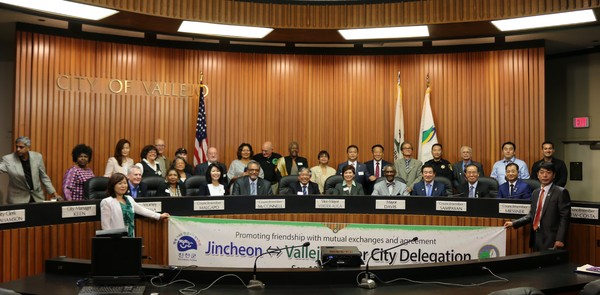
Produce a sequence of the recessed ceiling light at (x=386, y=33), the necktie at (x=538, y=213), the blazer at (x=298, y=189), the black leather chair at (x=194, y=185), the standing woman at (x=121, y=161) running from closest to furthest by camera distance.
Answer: the necktie at (x=538, y=213)
the black leather chair at (x=194, y=185)
the blazer at (x=298, y=189)
the standing woman at (x=121, y=161)
the recessed ceiling light at (x=386, y=33)

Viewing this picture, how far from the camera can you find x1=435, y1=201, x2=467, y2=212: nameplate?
622 centimetres

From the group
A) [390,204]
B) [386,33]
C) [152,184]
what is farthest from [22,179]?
[386,33]

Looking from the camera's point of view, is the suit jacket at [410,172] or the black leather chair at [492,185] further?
the suit jacket at [410,172]

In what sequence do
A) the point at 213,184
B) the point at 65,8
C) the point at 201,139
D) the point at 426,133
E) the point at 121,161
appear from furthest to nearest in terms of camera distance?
the point at 426,133 → the point at 201,139 → the point at 121,161 → the point at 65,8 → the point at 213,184

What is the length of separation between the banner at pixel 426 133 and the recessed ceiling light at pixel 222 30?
9.36 feet

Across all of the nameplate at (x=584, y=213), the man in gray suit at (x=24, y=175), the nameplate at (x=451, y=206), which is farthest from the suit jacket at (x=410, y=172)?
the man in gray suit at (x=24, y=175)

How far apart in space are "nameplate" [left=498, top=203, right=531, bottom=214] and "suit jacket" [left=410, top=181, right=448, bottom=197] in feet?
2.52

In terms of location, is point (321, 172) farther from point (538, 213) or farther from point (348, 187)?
point (538, 213)

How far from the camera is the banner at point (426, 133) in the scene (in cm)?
873

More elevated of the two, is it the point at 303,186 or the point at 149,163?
the point at 149,163

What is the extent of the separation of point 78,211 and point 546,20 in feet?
20.5

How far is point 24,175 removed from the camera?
6.54 m

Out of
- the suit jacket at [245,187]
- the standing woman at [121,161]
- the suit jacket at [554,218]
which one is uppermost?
the standing woman at [121,161]

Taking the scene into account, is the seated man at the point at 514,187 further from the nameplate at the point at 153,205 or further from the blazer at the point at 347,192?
the nameplate at the point at 153,205
